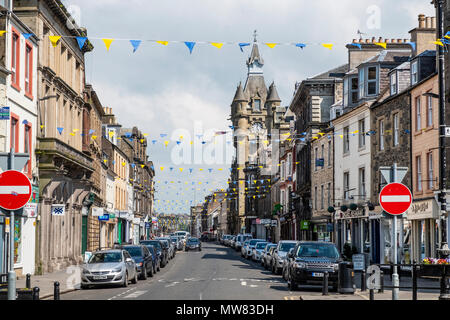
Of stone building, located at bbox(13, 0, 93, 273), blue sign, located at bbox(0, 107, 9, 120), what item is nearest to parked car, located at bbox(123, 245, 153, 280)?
stone building, located at bbox(13, 0, 93, 273)

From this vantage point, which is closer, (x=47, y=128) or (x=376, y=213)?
(x=47, y=128)

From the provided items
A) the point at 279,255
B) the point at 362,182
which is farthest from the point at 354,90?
the point at 279,255

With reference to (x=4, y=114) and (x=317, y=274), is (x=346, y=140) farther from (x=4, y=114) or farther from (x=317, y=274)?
(x=4, y=114)

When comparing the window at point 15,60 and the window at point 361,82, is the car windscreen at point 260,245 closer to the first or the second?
the window at point 361,82

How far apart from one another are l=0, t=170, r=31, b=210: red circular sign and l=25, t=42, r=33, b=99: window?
18.3 m

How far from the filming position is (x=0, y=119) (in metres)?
24.2

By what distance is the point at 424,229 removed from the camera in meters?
31.3

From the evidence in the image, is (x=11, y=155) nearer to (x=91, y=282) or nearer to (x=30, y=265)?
(x=91, y=282)

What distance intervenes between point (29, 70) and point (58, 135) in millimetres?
5565

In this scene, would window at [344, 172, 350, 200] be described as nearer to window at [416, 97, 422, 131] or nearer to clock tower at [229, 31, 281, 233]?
window at [416, 97, 422, 131]

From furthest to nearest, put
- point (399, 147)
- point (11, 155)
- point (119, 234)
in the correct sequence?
point (119, 234), point (399, 147), point (11, 155)
